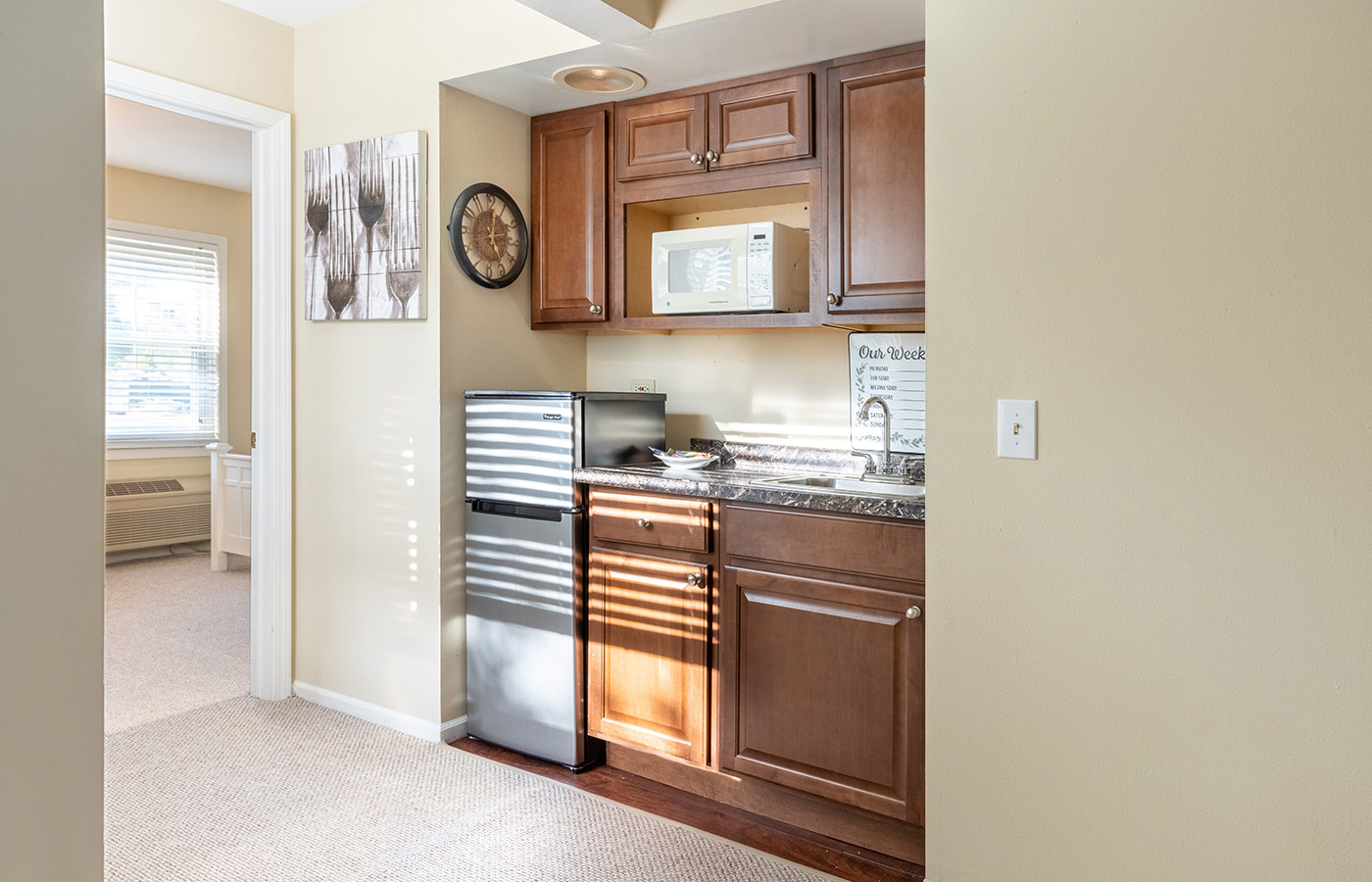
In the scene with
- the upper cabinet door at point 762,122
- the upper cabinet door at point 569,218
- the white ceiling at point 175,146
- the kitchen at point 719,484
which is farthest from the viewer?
the white ceiling at point 175,146

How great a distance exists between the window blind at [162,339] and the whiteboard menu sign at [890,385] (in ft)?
16.6

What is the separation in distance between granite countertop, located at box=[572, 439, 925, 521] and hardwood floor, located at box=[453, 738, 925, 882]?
911 mm

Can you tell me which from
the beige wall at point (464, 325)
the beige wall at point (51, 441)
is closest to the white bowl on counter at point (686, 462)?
the beige wall at point (464, 325)

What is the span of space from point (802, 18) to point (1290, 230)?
4.36 ft

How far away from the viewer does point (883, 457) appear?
9.18 ft

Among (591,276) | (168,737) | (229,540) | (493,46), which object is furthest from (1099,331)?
(229,540)

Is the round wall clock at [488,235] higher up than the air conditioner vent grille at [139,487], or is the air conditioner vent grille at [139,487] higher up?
the round wall clock at [488,235]

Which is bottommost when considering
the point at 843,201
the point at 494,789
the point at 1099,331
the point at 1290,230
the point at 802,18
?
the point at 494,789

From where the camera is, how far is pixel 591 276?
10.0ft

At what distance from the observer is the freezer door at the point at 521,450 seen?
274cm

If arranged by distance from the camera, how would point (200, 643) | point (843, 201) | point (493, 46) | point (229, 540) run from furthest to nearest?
point (229, 540)
point (200, 643)
point (493, 46)
point (843, 201)

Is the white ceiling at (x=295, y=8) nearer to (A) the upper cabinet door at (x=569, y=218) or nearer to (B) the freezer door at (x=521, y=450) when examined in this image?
(A) the upper cabinet door at (x=569, y=218)

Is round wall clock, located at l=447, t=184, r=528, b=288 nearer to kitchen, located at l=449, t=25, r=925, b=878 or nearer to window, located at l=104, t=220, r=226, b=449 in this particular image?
kitchen, located at l=449, t=25, r=925, b=878

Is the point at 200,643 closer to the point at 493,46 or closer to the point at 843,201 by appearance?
the point at 493,46
